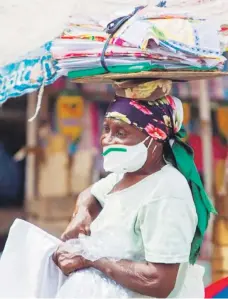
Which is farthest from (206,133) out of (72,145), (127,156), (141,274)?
(141,274)

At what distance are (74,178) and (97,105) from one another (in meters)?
0.74

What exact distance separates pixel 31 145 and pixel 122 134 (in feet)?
14.0

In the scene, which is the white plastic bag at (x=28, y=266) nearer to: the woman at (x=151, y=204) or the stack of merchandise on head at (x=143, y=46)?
the woman at (x=151, y=204)

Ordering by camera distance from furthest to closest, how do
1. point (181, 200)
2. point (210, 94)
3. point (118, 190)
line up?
point (210, 94) → point (118, 190) → point (181, 200)

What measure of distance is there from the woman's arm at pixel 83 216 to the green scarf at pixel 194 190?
1.30 ft

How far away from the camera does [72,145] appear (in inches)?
252

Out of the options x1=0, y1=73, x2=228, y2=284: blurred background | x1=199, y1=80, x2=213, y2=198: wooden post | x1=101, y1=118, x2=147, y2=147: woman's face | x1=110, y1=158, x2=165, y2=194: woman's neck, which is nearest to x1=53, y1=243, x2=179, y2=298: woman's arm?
x1=110, y1=158, x2=165, y2=194: woman's neck

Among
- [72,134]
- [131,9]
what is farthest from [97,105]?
[131,9]

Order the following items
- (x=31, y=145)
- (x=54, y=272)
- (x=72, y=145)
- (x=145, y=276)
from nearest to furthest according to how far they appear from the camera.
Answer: (x=145, y=276) → (x=54, y=272) → (x=72, y=145) → (x=31, y=145)

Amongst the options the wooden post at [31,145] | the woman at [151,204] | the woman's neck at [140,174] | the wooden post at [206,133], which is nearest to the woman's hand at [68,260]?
the woman at [151,204]

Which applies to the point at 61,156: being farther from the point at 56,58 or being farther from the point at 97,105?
the point at 56,58

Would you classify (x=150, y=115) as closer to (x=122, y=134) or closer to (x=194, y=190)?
(x=122, y=134)

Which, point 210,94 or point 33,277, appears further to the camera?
point 210,94

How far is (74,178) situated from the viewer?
21.3ft
